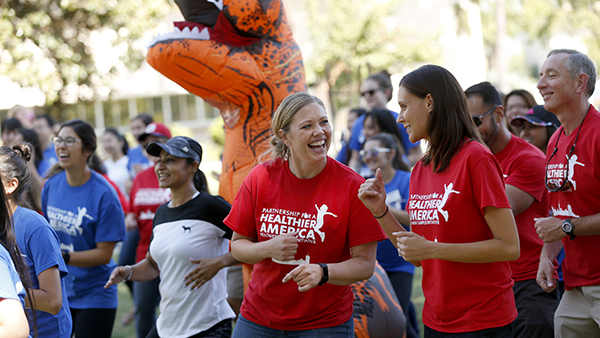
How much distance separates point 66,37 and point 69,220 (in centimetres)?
1353

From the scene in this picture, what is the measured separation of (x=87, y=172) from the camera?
4680 mm

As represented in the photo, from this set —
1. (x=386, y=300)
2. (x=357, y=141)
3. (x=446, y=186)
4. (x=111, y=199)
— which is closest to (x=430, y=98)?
(x=446, y=186)

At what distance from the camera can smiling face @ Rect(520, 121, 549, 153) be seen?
4484 mm

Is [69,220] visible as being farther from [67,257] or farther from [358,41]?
[358,41]

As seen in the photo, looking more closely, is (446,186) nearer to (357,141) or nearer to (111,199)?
(111,199)

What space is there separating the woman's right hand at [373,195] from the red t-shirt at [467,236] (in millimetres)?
220

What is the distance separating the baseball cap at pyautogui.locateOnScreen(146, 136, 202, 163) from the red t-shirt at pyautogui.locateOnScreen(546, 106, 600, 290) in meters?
2.29

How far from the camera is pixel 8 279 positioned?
2238 millimetres

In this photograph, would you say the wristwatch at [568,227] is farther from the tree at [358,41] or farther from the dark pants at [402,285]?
the tree at [358,41]

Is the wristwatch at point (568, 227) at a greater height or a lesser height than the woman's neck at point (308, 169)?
lesser

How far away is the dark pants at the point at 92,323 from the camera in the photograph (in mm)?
4281

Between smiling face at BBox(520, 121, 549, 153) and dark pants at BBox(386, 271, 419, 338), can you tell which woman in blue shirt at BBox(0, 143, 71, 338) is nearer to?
dark pants at BBox(386, 271, 419, 338)

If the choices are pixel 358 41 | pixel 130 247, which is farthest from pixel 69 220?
pixel 358 41

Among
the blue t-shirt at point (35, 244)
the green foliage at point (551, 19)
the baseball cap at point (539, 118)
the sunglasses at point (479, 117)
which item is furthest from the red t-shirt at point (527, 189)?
the green foliage at point (551, 19)
